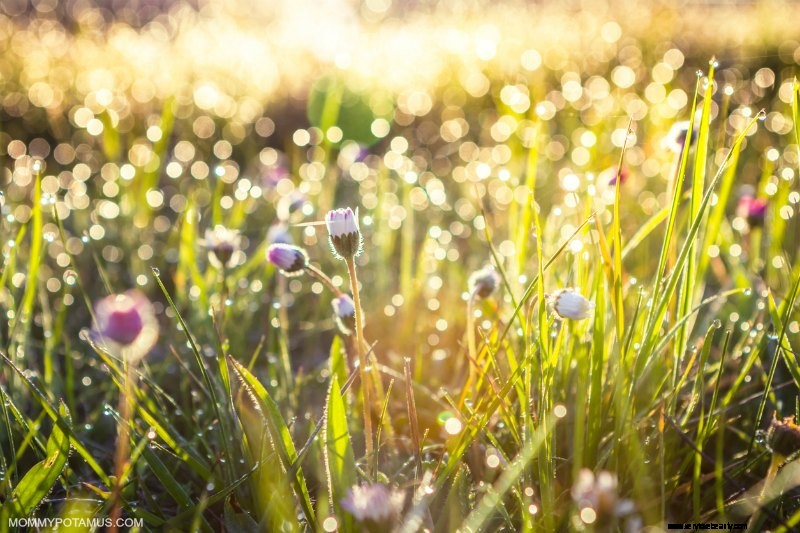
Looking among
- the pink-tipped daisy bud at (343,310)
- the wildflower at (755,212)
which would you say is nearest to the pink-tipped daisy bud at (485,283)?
the pink-tipped daisy bud at (343,310)

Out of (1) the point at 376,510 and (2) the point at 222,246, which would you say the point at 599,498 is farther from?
(2) the point at 222,246

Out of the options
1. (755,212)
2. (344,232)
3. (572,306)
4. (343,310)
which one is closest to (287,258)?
(343,310)

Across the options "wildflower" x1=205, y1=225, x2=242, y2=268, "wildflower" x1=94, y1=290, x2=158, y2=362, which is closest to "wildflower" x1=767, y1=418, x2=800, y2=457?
"wildflower" x1=94, y1=290, x2=158, y2=362

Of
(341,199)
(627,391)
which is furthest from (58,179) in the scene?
(627,391)

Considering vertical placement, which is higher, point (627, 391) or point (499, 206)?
point (627, 391)

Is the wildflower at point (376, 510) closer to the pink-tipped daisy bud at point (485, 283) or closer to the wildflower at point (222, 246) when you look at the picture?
the pink-tipped daisy bud at point (485, 283)

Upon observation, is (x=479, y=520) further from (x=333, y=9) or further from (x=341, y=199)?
(x=333, y=9)

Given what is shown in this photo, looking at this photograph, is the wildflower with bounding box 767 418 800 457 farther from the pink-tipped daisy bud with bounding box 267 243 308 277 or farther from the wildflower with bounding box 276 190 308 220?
the wildflower with bounding box 276 190 308 220
